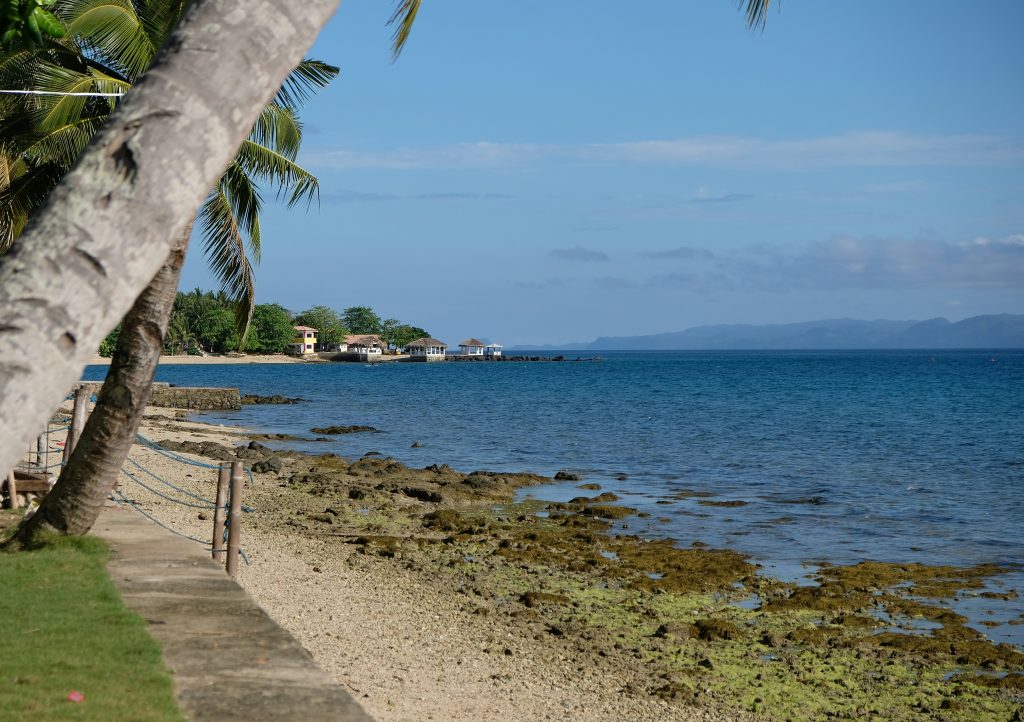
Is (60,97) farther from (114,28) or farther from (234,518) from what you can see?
(234,518)

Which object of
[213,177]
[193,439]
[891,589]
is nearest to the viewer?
[213,177]

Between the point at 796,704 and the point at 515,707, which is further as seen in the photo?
the point at 796,704

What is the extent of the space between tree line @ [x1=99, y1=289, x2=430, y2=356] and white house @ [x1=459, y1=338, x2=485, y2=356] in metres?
8.08

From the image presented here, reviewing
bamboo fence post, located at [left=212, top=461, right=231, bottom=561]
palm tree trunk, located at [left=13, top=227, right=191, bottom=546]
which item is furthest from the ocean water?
palm tree trunk, located at [left=13, top=227, right=191, bottom=546]

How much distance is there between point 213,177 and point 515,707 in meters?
7.20

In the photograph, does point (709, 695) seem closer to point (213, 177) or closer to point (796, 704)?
point (796, 704)

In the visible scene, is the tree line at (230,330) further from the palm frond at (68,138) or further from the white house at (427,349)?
the palm frond at (68,138)

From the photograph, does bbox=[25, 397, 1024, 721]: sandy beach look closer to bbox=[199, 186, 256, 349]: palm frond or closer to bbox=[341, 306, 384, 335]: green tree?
bbox=[199, 186, 256, 349]: palm frond

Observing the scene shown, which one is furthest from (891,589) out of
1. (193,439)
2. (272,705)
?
(193,439)

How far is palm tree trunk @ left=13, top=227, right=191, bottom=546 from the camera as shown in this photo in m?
9.19

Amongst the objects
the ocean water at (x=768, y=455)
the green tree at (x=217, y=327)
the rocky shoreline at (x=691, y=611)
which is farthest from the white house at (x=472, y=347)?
the rocky shoreline at (x=691, y=611)

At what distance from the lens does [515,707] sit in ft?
29.1

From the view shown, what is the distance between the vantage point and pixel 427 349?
540 feet

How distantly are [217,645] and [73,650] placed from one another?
0.88 m
